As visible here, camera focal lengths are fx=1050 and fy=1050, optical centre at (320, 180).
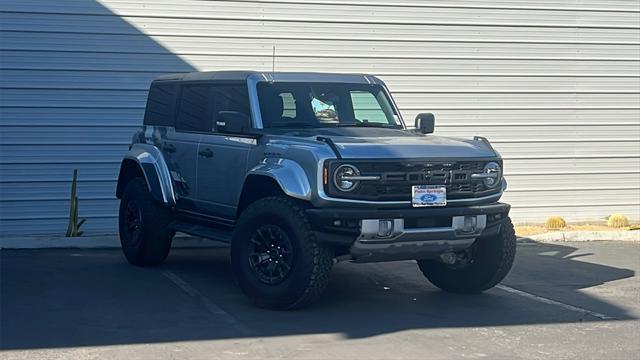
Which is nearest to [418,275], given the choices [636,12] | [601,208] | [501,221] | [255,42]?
[501,221]

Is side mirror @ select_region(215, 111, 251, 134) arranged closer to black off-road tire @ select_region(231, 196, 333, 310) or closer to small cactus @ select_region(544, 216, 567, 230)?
black off-road tire @ select_region(231, 196, 333, 310)

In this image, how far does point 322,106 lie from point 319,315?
94.5 inches

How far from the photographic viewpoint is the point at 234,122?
9.76 m

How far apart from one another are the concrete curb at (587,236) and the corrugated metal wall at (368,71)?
1.31 metres

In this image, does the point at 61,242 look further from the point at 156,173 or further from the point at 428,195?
the point at 428,195

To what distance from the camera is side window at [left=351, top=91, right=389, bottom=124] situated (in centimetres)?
1059

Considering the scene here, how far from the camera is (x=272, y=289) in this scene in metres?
8.92

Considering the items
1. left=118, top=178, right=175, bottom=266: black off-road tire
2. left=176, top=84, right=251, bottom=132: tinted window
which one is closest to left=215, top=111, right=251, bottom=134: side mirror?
left=176, top=84, right=251, bottom=132: tinted window

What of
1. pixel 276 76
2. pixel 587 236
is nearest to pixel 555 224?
pixel 587 236

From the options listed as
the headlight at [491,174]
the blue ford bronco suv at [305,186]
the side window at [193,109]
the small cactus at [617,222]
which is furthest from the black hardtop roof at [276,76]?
the small cactus at [617,222]

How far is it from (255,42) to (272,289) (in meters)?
6.03

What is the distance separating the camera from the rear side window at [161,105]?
37.2 ft

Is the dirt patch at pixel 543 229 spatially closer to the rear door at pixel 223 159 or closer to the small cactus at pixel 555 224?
the small cactus at pixel 555 224

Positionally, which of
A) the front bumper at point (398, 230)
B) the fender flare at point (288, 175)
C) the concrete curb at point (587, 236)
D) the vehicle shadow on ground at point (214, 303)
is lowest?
the vehicle shadow on ground at point (214, 303)
